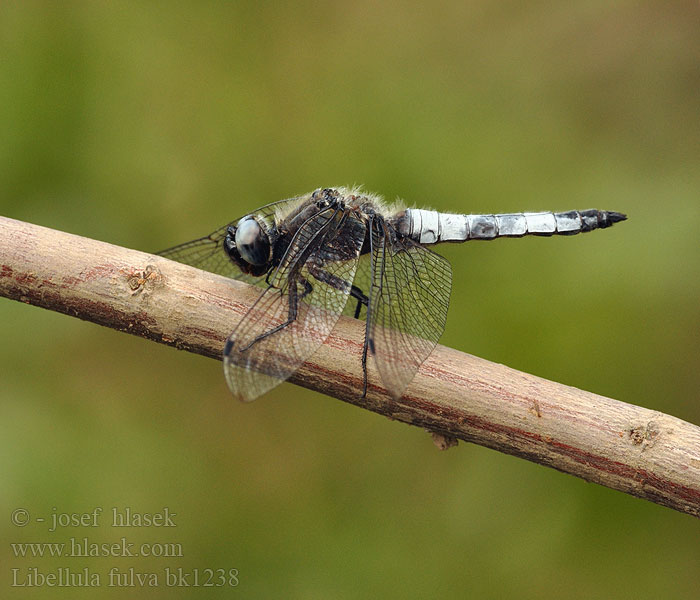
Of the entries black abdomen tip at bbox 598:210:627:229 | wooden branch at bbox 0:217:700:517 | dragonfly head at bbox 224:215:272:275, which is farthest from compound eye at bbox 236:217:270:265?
black abdomen tip at bbox 598:210:627:229

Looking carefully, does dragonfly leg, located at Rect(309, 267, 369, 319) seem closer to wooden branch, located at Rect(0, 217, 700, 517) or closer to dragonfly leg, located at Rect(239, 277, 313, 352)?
dragonfly leg, located at Rect(239, 277, 313, 352)

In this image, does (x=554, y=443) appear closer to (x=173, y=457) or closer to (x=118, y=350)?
(x=173, y=457)

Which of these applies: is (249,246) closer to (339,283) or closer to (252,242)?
(252,242)

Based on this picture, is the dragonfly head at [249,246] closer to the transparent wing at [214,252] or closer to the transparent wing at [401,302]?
the transparent wing at [214,252]

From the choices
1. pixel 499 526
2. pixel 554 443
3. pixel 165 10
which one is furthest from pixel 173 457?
pixel 165 10

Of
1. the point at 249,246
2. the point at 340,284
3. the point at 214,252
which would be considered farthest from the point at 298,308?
the point at 214,252

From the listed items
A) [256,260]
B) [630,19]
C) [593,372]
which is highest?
[630,19]
